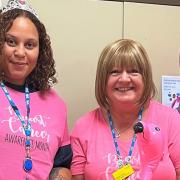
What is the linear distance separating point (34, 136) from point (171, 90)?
1016 millimetres

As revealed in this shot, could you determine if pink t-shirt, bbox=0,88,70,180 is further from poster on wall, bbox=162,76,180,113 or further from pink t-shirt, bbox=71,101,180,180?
poster on wall, bbox=162,76,180,113

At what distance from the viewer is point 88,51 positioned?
2061 mm

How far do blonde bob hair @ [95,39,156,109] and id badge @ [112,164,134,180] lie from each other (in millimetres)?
307

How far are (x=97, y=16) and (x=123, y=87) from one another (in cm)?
59

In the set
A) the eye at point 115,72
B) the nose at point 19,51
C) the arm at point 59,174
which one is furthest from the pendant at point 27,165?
the eye at point 115,72

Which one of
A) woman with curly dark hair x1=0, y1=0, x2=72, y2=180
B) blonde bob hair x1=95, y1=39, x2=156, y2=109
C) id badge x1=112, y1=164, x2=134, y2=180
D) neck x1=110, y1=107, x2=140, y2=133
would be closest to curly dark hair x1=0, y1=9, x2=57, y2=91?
woman with curly dark hair x1=0, y1=0, x2=72, y2=180

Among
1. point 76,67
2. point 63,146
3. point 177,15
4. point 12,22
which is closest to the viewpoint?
point 12,22

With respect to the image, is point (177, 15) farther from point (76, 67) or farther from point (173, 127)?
point (173, 127)

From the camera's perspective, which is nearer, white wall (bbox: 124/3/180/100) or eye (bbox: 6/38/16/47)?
eye (bbox: 6/38/16/47)

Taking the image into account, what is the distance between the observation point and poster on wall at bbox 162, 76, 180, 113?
2156mm

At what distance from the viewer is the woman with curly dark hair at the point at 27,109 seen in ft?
4.63

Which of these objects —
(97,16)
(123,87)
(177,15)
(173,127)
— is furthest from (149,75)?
(177,15)

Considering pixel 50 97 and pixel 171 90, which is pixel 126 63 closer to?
pixel 50 97

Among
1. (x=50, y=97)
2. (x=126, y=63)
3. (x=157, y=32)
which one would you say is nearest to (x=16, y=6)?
(x=50, y=97)
